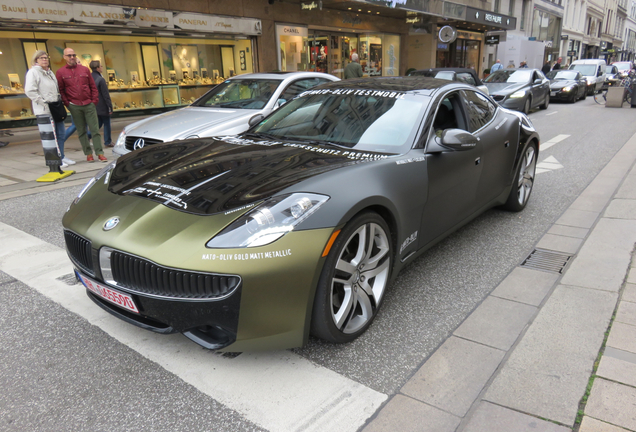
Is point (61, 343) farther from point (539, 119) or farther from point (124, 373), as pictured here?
point (539, 119)

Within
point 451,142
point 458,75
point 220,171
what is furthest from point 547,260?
point 458,75

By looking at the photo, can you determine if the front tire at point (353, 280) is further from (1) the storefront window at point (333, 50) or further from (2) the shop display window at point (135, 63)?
(1) the storefront window at point (333, 50)

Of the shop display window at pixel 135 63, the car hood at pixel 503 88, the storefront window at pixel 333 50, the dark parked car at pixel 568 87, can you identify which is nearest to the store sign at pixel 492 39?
the storefront window at pixel 333 50

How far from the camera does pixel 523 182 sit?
523 centimetres

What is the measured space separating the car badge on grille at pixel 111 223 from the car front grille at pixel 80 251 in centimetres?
13

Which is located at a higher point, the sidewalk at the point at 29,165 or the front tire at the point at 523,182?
the front tire at the point at 523,182

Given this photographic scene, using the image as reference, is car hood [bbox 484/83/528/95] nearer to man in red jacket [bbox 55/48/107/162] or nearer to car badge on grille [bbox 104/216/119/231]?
man in red jacket [bbox 55/48/107/162]

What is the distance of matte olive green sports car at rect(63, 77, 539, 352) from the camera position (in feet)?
7.24

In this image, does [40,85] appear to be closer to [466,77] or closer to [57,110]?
[57,110]

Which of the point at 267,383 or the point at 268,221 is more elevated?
the point at 268,221

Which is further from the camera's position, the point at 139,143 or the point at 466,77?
the point at 466,77

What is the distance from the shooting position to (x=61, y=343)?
2.79 metres

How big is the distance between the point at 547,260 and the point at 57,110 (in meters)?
8.12

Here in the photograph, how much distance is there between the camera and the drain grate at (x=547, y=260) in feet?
12.6
